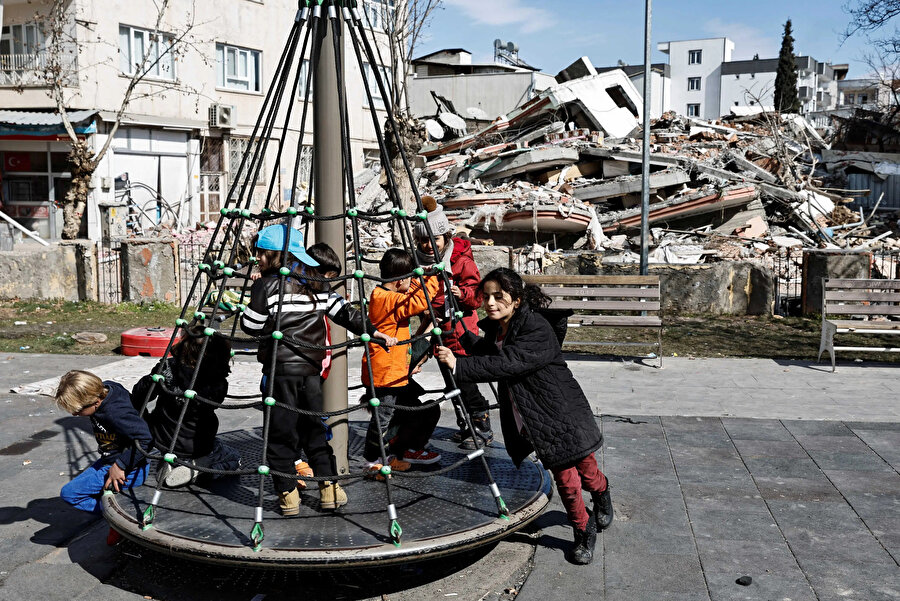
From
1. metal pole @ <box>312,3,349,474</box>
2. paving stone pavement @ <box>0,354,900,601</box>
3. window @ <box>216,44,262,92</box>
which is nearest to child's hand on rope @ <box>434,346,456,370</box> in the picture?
metal pole @ <box>312,3,349,474</box>

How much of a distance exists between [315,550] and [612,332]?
27.1 ft

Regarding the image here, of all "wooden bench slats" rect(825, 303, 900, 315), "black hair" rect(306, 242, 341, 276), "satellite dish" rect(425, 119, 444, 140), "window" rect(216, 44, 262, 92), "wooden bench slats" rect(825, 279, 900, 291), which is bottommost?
"wooden bench slats" rect(825, 303, 900, 315)

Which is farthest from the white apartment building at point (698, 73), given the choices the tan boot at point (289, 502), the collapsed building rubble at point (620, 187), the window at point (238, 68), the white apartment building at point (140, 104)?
the tan boot at point (289, 502)

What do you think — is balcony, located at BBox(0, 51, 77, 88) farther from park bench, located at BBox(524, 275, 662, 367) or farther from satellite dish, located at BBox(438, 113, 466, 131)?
park bench, located at BBox(524, 275, 662, 367)

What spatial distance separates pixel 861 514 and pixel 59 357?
8306 mm

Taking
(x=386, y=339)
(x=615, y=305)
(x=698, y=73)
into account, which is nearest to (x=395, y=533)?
(x=386, y=339)

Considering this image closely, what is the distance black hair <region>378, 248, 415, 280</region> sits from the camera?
5.07 metres

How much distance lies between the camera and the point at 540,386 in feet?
14.1

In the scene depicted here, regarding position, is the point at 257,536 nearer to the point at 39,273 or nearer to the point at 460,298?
the point at 460,298

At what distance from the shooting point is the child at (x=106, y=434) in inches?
163

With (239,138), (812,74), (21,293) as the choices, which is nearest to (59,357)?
(21,293)

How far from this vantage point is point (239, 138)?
27328mm

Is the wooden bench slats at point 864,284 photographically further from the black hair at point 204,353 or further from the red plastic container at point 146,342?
the red plastic container at point 146,342

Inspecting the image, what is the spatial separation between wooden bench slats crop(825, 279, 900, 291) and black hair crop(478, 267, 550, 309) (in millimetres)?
5841
